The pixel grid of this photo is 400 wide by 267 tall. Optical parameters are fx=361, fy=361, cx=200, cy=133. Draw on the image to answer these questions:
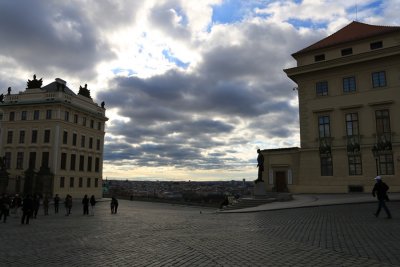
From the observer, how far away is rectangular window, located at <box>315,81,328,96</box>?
37094mm

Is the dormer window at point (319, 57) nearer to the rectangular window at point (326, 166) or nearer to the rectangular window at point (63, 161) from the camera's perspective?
the rectangular window at point (326, 166)

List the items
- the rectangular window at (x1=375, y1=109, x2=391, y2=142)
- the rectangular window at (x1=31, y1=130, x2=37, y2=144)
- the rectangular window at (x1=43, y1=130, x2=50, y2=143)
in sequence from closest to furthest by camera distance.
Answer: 1. the rectangular window at (x1=375, y1=109, x2=391, y2=142)
2. the rectangular window at (x1=43, y1=130, x2=50, y2=143)
3. the rectangular window at (x1=31, y1=130, x2=37, y2=144)

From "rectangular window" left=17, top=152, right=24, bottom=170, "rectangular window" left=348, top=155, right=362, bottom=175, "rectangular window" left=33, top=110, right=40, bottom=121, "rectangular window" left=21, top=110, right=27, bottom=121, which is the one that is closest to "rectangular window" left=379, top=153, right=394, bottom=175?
"rectangular window" left=348, top=155, right=362, bottom=175

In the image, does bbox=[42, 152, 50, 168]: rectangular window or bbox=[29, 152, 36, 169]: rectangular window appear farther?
bbox=[29, 152, 36, 169]: rectangular window

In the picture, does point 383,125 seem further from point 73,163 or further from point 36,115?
point 36,115

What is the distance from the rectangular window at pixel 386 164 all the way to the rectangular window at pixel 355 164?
180cm

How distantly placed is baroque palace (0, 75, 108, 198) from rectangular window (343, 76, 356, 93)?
41.1 m

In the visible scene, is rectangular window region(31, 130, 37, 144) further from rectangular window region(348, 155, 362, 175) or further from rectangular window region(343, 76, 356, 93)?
rectangular window region(348, 155, 362, 175)

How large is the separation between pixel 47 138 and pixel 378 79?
46433 mm

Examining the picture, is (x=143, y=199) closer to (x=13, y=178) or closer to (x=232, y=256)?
(x=13, y=178)

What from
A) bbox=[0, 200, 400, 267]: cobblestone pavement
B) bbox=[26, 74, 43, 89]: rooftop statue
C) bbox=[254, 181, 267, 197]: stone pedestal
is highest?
bbox=[26, 74, 43, 89]: rooftop statue

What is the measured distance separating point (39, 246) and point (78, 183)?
5183 cm

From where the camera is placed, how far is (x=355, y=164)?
34.2 meters

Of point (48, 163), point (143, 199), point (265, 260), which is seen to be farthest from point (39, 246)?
point (143, 199)
